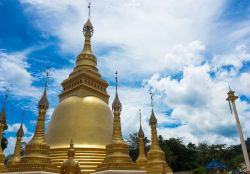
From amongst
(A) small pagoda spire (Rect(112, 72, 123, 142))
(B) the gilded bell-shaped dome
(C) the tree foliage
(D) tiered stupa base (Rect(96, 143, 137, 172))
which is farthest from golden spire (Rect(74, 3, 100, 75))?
(C) the tree foliage

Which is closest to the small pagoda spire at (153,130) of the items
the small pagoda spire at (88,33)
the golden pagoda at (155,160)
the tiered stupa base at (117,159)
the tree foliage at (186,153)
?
the golden pagoda at (155,160)

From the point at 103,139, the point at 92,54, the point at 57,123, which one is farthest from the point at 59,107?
the point at 92,54

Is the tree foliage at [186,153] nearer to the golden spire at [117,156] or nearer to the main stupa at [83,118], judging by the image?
A: the main stupa at [83,118]

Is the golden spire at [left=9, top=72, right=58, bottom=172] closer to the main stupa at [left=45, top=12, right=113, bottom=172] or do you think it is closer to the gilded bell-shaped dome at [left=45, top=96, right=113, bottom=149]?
the main stupa at [left=45, top=12, right=113, bottom=172]

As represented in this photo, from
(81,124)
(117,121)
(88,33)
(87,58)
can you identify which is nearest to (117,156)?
(117,121)

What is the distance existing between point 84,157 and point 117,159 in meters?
3.76

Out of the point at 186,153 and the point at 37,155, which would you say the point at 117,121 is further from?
the point at 186,153

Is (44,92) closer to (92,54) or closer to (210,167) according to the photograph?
(92,54)

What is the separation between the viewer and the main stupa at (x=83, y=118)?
70.3 ft

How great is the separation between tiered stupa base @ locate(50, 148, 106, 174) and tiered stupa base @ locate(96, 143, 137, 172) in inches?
74.1

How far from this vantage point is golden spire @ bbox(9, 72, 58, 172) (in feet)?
57.1

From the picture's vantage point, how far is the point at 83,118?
24.1 m

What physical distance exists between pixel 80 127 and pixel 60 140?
207 centimetres

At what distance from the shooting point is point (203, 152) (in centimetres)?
5584
